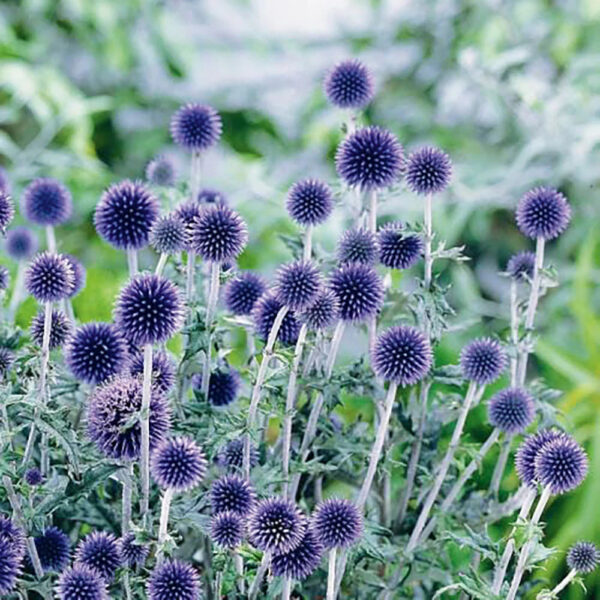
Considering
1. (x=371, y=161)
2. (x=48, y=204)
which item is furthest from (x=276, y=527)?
(x=48, y=204)

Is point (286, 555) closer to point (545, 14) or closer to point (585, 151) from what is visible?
point (585, 151)

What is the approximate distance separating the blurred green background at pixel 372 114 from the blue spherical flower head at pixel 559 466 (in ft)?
1.77

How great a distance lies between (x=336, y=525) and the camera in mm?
549

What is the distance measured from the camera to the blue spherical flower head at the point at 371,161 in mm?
667

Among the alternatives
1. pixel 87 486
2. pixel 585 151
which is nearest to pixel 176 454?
pixel 87 486

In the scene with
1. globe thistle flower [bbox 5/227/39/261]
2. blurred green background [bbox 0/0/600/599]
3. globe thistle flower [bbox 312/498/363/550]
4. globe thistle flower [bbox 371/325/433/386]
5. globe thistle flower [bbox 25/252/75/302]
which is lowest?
blurred green background [bbox 0/0/600/599]

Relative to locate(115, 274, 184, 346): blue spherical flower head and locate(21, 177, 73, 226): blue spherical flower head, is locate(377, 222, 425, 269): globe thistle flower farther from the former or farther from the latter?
locate(21, 177, 73, 226): blue spherical flower head

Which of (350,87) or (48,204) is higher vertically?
(350,87)

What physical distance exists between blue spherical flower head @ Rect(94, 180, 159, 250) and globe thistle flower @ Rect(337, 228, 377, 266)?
0.12m

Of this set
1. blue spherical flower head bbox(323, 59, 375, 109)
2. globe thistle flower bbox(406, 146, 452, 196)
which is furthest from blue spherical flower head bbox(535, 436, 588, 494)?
blue spherical flower head bbox(323, 59, 375, 109)

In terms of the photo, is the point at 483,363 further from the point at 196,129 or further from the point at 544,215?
the point at 196,129

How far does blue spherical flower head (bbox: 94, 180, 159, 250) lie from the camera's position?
2.04ft

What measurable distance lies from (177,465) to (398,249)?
204mm

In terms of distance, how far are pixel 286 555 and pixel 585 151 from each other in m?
1.01
